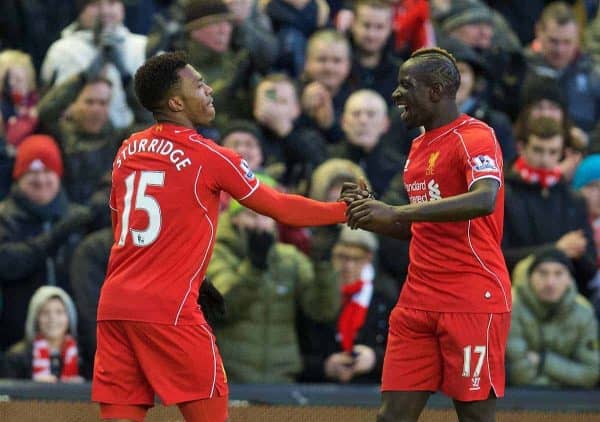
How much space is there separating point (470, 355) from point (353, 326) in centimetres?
288

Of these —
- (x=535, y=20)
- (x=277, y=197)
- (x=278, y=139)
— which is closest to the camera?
(x=277, y=197)

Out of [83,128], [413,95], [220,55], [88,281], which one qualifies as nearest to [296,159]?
[220,55]

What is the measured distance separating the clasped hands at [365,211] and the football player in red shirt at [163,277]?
0.51 metres

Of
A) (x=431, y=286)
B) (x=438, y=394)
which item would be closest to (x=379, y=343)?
(x=438, y=394)

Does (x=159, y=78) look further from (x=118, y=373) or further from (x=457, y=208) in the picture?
(x=457, y=208)

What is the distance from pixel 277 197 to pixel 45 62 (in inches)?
173

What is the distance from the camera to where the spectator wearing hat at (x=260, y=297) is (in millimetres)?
8562

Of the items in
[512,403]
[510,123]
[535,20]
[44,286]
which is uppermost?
[535,20]

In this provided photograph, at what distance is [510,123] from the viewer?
1009 cm

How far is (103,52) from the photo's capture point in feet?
31.9

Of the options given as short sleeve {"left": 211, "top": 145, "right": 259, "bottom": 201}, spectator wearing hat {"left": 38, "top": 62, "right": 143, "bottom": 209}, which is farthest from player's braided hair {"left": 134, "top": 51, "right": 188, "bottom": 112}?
spectator wearing hat {"left": 38, "top": 62, "right": 143, "bottom": 209}

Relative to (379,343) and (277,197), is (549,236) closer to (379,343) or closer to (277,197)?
(379,343)

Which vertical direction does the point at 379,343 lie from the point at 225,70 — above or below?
below

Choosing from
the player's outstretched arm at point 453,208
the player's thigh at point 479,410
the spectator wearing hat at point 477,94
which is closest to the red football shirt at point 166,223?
the player's outstretched arm at point 453,208
